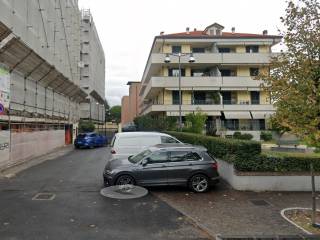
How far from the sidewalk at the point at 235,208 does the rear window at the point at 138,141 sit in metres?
3.66

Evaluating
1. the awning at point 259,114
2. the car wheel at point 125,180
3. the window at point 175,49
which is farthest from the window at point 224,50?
A: the car wheel at point 125,180

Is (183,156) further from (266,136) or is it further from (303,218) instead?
(266,136)

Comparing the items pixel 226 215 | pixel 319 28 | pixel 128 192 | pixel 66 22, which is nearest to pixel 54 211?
pixel 128 192

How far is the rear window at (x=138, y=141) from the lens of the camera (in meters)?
→ 14.5

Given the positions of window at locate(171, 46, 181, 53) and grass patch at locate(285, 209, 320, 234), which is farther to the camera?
window at locate(171, 46, 181, 53)

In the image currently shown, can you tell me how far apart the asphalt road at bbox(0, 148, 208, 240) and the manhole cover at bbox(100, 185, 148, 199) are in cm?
25

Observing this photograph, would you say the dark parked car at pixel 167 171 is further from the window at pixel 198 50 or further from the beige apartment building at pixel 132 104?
the beige apartment building at pixel 132 104

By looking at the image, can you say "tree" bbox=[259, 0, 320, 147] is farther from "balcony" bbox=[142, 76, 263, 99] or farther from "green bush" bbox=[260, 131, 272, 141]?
"green bush" bbox=[260, 131, 272, 141]

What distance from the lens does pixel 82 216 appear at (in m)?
8.04

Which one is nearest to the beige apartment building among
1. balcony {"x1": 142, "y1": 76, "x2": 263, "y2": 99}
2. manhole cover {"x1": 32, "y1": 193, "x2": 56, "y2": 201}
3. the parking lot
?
balcony {"x1": 142, "y1": 76, "x2": 263, "y2": 99}

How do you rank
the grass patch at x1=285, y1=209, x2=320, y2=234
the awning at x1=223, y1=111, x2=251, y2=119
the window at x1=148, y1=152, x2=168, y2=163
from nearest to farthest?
the grass patch at x1=285, y1=209, x2=320, y2=234 → the window at x1=148, y1=152, x2=168, y2=163 → the awning at x1=223, y1=111, x2=251, y2=119

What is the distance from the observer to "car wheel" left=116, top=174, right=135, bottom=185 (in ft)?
35.9

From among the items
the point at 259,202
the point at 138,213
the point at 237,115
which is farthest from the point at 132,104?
the point at 138,213

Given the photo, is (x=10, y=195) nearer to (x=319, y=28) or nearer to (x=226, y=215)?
(x=226, y=215)
